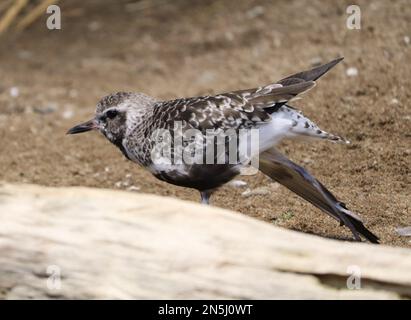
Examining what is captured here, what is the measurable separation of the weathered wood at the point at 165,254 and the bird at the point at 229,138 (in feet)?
3.59

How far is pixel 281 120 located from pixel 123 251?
179cm

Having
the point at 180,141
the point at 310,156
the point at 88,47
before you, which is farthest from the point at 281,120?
the point at 88,47

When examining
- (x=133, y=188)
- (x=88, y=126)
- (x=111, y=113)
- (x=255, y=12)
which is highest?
(x=255, y=12)

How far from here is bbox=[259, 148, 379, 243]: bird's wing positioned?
17.7 ft

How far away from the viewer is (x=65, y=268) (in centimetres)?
417

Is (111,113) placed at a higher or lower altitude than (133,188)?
higher

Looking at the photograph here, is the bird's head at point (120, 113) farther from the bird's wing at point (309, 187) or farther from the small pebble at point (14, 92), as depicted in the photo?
the small pebble at point (14, 92)

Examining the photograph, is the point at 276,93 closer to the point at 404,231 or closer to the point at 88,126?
the point at 404,231

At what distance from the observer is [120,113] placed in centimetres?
586

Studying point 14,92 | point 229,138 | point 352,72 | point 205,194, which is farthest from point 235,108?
point 14,92

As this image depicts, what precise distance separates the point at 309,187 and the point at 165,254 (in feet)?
6.11

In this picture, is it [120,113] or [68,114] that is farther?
[68,114]

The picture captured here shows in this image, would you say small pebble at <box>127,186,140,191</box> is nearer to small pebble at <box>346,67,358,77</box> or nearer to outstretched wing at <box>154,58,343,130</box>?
outstretched wing at <box>154,58,343,130</box>

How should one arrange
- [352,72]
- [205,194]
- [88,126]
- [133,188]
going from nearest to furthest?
[205,194] → [88,126] → [133,188] → [352,72]
